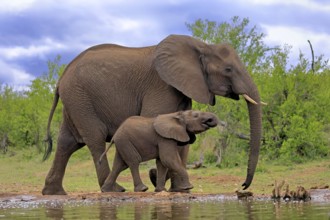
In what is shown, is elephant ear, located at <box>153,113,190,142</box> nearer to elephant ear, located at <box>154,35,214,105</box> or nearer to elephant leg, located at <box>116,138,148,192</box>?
elephant leg, located at <box>116,138,148,192</box>

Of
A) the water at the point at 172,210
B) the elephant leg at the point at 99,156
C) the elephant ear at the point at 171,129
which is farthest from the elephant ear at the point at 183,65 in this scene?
the water at the point at 172,210

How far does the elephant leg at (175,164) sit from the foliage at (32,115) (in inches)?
1059

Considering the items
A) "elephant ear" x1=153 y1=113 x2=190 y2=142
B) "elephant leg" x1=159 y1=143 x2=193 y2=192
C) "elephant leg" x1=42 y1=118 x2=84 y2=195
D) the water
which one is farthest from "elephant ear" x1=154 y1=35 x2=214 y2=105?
the water

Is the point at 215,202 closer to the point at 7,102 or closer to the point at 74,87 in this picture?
the point at 74,87

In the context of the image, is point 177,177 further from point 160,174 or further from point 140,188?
point 140,188

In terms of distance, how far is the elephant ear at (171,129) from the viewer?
39.5 feet

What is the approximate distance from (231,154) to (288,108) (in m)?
2.64

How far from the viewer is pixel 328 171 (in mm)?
21172

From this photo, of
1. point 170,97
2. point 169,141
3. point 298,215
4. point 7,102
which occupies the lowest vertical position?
point 298,215

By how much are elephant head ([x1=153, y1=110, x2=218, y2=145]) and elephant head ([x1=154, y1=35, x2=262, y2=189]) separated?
1.76ft

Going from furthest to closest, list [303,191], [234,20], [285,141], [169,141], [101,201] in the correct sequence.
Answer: [234,20], [285,141], [169,141], [101,201], [303,191]

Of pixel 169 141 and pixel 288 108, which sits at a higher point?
pixel 288 108

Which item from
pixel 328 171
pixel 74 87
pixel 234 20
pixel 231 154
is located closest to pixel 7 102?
pixel 234 20

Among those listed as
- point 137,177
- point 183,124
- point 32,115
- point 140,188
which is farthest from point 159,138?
point 32,115
